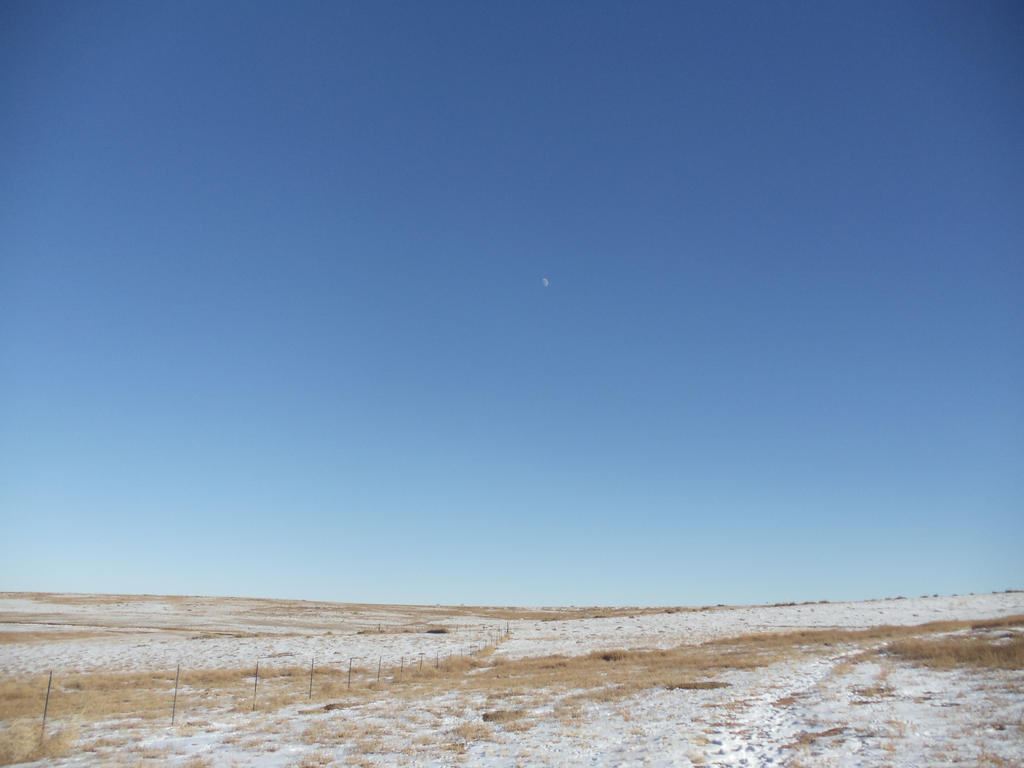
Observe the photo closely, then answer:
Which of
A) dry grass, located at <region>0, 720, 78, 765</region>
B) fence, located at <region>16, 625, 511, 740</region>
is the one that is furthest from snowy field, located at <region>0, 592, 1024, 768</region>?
fence, located at <region>16, 625, 511, 740</region>

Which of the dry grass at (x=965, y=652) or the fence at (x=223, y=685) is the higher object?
the dry grass at (x=965, y=652)

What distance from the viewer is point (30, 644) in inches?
2057

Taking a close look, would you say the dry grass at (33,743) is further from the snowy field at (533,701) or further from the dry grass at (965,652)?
the dry grass at (965,652)

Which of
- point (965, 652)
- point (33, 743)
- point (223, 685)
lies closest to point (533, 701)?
point (33, 743)

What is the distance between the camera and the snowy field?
17.2 m

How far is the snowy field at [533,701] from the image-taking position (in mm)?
17156

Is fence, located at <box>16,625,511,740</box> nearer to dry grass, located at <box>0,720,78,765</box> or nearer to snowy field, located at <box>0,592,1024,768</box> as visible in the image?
snowy field, located at <box>0,592,1024,768</box>

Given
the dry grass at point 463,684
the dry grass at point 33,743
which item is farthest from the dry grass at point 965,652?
the dry grass at point 33,743

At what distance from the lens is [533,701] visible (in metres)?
25.9

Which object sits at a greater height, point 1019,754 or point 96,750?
point 1019,754

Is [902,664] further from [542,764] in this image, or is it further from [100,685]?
[100,685]

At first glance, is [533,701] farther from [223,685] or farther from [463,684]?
[223,685]

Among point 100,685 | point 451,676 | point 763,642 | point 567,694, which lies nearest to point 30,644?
point 100,685

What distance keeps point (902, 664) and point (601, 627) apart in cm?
3846
